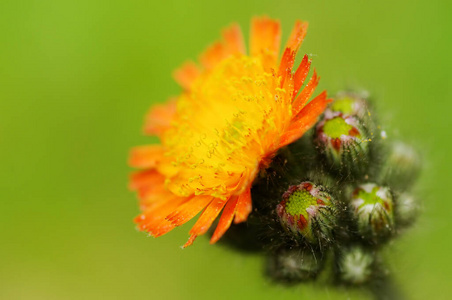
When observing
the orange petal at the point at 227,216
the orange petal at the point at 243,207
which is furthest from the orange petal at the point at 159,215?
the orange petal at the point at 243,207

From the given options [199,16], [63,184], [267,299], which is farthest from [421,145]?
[63,184]

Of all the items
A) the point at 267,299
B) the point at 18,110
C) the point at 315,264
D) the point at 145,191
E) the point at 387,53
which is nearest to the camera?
the point at 315,264

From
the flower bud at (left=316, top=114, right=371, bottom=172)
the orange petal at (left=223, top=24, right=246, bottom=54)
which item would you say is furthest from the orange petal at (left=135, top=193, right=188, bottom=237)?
the orange petal at (left=223, top=24, right=246, bottom=54)

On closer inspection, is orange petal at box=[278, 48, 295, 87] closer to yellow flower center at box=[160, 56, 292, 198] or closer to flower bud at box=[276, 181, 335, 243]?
yellow flower center at box=[160, 56, 292, 198]

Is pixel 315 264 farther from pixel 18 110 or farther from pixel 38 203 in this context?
pixel 18 110

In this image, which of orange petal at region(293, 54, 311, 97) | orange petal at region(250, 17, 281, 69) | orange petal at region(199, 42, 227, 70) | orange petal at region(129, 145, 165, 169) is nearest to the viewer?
orange petal at region(293, 54, 311, 97)

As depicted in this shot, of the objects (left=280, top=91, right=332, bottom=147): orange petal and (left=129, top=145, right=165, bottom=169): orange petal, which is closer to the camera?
(left=280, top=91, right=332, bottom=147): orange petal
